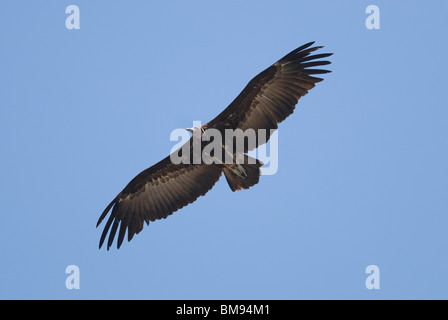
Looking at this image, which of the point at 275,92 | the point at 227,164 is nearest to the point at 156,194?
the point at 227,164

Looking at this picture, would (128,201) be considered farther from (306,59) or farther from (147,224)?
(306,59)

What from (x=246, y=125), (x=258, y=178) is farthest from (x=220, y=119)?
(x=258, y=178)

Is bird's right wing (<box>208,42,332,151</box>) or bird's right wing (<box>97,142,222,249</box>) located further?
bird's right wing (<box>97,142,222,249</box>)

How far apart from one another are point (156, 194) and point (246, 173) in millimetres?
2687

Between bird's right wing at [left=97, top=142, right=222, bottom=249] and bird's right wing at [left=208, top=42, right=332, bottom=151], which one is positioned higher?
bird's right wing at [left=208, top=42, right=332, bottom=151]

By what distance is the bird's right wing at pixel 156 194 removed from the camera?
17.2 metres

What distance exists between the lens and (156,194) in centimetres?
1747

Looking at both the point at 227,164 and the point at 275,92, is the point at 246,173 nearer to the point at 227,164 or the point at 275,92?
the point at 227,164

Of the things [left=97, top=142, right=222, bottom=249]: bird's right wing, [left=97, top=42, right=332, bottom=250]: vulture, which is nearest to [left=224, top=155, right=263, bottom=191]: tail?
[left=97, top=42, right=332, bottom=250]: vulture

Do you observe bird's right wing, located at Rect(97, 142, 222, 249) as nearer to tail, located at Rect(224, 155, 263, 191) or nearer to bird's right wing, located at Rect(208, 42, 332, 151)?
tail, located at Rect(224, 155, 263, 191)

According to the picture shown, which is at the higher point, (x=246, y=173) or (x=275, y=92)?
(x=275, y=92)

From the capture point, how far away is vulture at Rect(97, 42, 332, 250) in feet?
51.5

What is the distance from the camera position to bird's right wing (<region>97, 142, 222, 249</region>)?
17219 millimetres

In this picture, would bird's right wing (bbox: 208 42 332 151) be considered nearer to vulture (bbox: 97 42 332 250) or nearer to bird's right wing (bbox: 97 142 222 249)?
vulture (bbox: 97 42 332 250)
